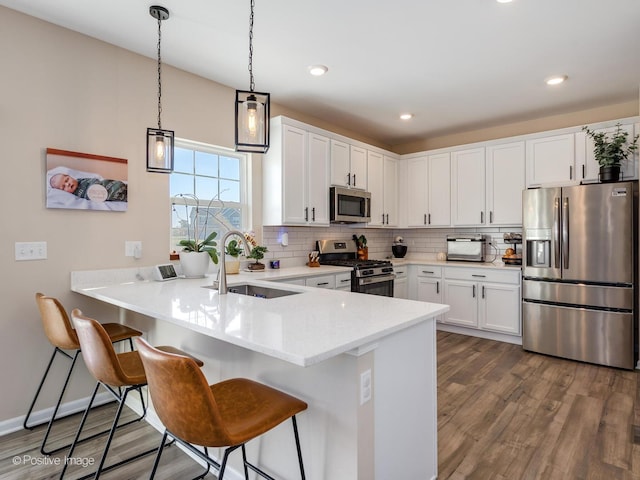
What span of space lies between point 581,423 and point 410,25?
288 centimetres

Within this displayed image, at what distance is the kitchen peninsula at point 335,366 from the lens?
131cm

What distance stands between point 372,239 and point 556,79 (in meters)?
2.84

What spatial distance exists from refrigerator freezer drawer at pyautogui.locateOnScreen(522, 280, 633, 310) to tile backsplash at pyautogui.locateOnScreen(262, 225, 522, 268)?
36.7 inches

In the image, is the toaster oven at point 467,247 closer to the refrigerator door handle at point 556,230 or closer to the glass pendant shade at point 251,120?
the refrigerator door handle at point 556,230

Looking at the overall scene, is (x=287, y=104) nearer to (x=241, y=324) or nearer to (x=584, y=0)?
(x=584, y=0)

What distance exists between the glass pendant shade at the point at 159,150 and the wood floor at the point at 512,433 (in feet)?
5.56

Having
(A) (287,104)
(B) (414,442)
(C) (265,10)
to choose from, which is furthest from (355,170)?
(B) (414,442)

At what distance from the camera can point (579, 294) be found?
11.6 feet

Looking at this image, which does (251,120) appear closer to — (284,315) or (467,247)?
(284,315)

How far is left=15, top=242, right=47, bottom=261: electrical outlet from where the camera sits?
7.72 ft

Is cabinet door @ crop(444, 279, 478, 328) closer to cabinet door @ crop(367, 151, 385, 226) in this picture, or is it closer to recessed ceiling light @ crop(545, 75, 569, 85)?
cabinet door @ crop(367, 151, 385, 226)

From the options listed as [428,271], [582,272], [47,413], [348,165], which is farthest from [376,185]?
[47,413]

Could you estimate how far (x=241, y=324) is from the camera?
1.43 m

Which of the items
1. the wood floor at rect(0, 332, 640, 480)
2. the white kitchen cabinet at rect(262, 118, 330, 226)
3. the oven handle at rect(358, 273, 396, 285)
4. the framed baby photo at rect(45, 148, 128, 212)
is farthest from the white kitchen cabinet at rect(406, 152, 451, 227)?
the framed baby photo at rect(45, 148, 128, 212)
